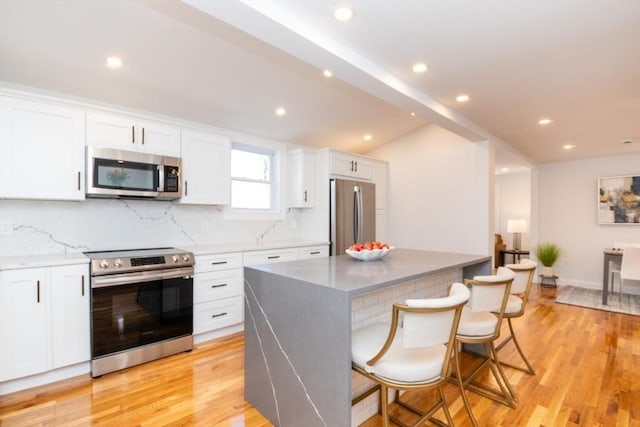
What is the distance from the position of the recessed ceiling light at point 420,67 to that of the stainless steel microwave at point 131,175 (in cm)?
238

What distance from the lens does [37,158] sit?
101 inches

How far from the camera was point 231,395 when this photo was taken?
2.32m

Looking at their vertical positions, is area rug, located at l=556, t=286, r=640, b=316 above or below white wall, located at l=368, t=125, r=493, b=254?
below

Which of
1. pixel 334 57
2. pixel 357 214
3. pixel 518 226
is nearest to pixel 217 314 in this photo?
pixel 357 214

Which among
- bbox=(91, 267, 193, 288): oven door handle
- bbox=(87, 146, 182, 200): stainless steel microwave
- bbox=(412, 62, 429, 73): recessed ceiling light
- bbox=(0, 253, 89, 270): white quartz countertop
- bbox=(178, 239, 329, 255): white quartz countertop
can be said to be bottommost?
bbox=(91, 267, 193, 288): oven door handle

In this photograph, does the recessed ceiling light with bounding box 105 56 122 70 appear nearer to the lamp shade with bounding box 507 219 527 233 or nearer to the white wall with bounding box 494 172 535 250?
the lamp shade with bounding box 507 219 527 233

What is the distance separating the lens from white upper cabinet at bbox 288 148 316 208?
14.7ft

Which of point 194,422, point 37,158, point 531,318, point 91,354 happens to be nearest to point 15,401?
point 91,354

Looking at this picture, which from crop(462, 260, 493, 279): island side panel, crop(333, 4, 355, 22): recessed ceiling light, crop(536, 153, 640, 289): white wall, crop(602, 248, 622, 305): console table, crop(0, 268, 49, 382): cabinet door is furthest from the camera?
crop(536, 153, 640, 289): white wall

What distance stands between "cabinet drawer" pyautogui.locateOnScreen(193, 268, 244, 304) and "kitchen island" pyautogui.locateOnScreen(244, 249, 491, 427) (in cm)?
115

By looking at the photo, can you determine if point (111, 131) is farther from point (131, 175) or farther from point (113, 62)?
point (113, 62)

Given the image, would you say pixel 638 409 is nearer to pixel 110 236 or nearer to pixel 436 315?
pixel 436 315

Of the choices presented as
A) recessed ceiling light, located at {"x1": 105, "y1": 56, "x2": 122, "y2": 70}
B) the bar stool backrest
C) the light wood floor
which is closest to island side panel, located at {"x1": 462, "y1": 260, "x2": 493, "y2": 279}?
the light wood floor

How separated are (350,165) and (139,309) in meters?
3.19
